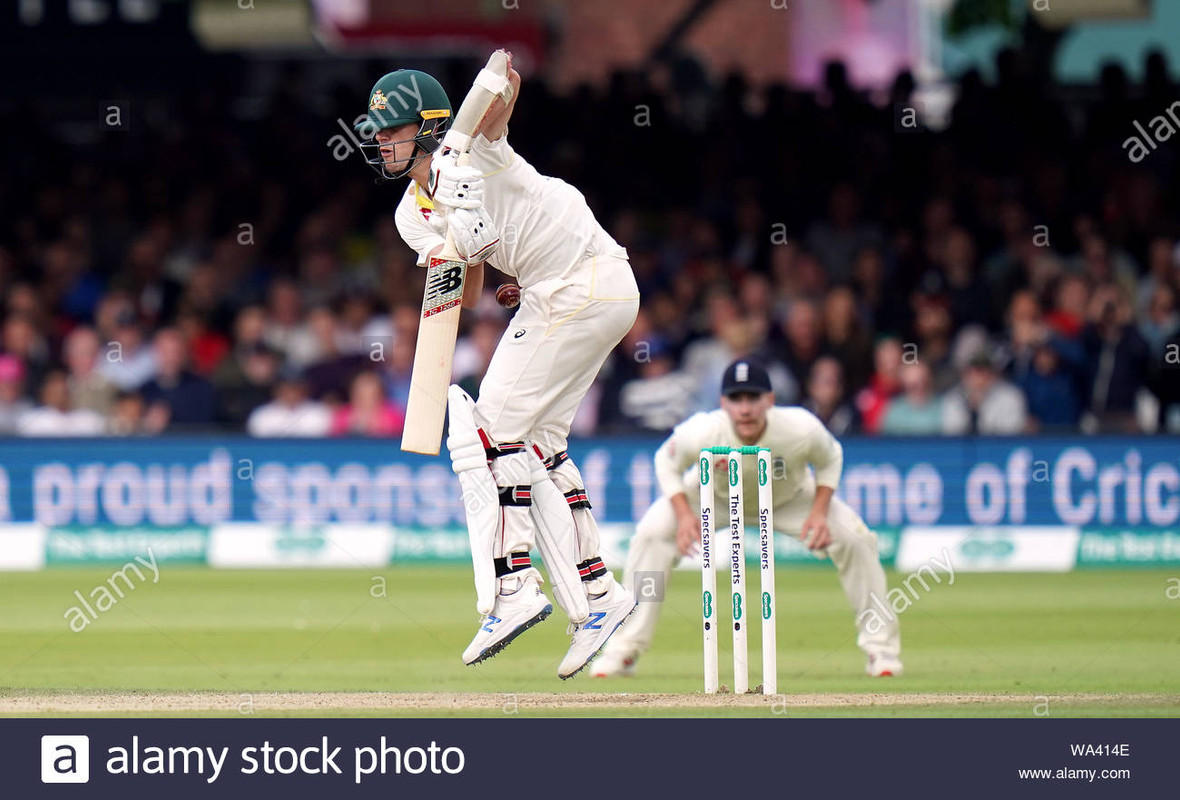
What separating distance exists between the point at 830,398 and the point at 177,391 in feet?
19.4

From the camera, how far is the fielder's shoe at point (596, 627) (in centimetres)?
799

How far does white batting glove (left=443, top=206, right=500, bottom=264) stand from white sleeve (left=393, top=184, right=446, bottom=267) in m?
0.31

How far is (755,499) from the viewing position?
1028 centimetres

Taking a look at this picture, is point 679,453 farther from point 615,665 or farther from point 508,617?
point 508,617

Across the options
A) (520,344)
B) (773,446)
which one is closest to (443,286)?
(520,344)

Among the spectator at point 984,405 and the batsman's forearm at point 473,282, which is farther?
the spectator at point 984,405

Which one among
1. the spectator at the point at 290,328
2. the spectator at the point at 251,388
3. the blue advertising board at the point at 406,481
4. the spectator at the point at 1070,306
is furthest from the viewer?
the spectator at the point at 290,328

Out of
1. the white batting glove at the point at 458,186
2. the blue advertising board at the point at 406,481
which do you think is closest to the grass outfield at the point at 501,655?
the blue advertising board at the point at 406,481

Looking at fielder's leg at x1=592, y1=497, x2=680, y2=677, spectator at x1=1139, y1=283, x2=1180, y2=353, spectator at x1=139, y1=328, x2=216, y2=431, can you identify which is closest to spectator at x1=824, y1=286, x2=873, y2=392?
spectator at x1=1139, y1=283, x2=1180, y2=353

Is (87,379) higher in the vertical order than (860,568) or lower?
higher

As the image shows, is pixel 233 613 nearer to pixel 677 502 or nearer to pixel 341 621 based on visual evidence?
pixel 341 621

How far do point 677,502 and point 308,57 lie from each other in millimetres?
15016

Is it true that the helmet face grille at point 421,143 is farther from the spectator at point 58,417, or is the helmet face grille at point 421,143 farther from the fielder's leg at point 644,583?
the spectator at point 58,417

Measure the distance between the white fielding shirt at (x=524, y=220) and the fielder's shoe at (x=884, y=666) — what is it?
118 inches
